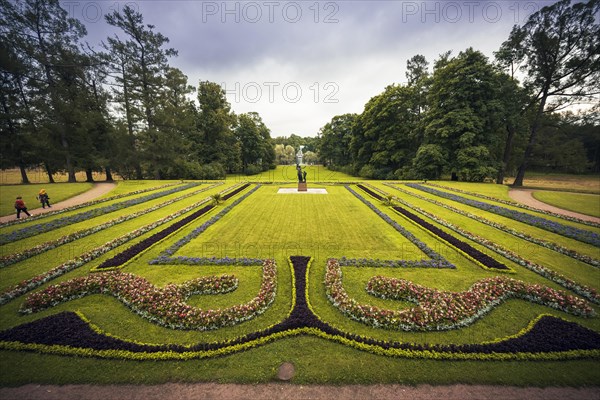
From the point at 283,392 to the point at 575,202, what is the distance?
89.1 feet

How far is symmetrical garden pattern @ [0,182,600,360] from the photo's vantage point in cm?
543

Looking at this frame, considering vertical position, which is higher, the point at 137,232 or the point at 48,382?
the point at 137,232

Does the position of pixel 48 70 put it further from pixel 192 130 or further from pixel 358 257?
pixel 358 257

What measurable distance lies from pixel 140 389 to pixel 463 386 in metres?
6.57

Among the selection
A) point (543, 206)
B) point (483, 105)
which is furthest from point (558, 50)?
point (543, 206)

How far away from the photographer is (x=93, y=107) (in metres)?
32.1

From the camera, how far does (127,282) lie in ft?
24.6

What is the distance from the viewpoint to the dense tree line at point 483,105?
938 inches

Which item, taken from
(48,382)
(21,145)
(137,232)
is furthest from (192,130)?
(48,382)

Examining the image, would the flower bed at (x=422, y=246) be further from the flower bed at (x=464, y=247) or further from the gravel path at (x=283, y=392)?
the gravel path at (x=283, y=392)

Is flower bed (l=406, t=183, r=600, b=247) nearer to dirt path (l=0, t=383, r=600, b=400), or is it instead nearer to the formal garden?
the formal garden

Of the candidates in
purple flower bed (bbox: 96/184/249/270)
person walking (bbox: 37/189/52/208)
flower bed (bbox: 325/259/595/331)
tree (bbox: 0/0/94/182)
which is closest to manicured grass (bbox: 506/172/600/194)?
flower bed (bbox: 325/259/595/331)

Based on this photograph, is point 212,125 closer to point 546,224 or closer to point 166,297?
point 166,297

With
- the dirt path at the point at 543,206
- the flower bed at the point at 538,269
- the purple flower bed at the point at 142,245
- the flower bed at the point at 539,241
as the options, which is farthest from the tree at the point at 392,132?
the purple flower bed at the point at 142,245
